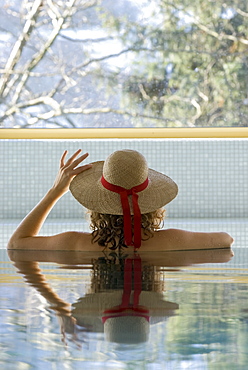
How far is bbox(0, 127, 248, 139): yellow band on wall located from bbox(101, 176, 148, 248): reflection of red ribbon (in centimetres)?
367

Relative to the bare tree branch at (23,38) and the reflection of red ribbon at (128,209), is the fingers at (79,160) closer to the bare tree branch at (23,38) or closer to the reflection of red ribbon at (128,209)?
the reflection of red ribbon at (128,209)

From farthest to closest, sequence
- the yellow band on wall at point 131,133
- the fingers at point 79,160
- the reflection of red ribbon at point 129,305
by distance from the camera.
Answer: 1. the yellow band on wall at point 131,133
2. the fingers at point 79,160
3. the reflection of red ribbon at point 129,305

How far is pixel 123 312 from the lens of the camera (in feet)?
3.16

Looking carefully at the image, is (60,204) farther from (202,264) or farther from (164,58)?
(202,264)

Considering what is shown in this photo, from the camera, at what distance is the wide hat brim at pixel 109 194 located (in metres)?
1.70

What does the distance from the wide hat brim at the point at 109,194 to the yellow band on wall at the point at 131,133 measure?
3578mm

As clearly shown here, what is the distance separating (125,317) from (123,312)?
4 cm

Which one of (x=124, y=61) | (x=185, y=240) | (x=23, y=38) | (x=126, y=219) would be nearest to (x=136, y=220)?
(x=126, y=219)

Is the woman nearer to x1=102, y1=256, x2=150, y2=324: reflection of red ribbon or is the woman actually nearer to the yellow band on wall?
x1=102, y1=256, x2=150, y2=324: reflection of red ribbon

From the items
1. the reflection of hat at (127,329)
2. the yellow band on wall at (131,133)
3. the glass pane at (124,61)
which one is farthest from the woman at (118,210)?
the glass pane at (124,61)

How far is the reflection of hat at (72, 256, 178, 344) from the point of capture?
831mm

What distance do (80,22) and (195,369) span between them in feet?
17.4

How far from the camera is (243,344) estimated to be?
76 cm

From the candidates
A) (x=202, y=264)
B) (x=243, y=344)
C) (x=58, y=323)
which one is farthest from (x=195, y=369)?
(x=202, y=264)
